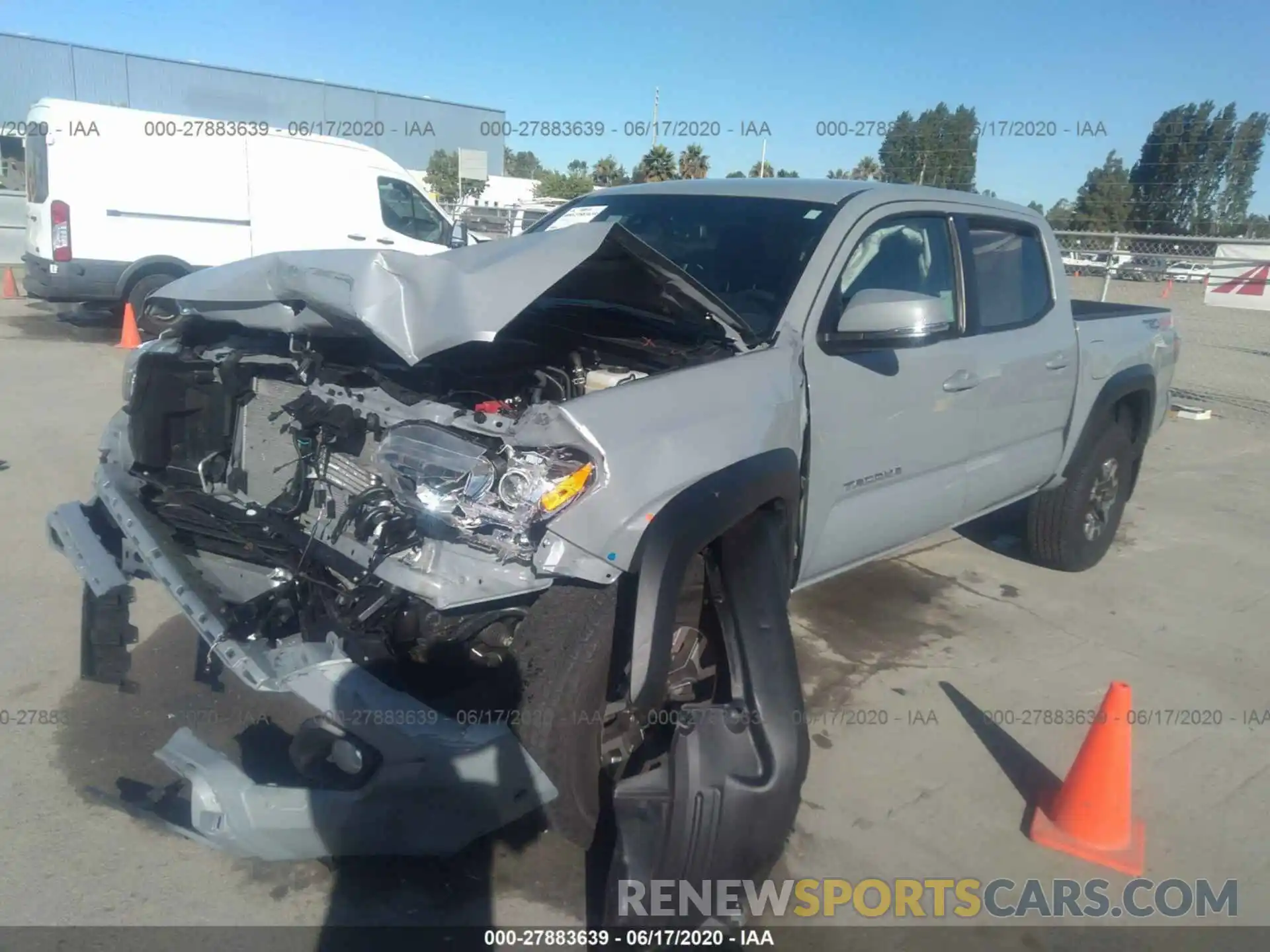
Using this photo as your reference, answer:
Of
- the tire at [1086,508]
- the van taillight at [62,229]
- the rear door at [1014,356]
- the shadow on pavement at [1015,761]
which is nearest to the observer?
the shadow on pavement at [1015,761]

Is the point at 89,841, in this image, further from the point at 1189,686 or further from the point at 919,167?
the point at 919,167

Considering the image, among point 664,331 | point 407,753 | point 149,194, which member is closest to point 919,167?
point 149,194

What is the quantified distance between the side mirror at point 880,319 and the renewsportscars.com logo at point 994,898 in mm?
1760

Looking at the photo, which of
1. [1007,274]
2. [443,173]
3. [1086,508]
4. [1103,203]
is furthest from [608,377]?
[443,173]

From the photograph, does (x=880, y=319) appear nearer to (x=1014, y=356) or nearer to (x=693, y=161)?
(x=1014, y=356)

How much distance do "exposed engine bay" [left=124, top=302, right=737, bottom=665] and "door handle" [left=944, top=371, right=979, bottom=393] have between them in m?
1.26

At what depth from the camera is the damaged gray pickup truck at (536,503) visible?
2.45 meters

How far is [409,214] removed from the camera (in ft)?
39.6

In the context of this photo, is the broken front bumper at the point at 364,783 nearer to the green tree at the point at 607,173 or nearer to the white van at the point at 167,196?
the white van at the point at 167,196

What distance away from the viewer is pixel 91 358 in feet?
32.1

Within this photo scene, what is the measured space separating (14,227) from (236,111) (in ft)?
41.4

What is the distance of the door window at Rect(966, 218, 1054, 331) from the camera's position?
4.27 m

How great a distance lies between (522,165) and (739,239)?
211 ft

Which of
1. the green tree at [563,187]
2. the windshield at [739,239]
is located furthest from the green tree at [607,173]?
the windshield at [739,239]
